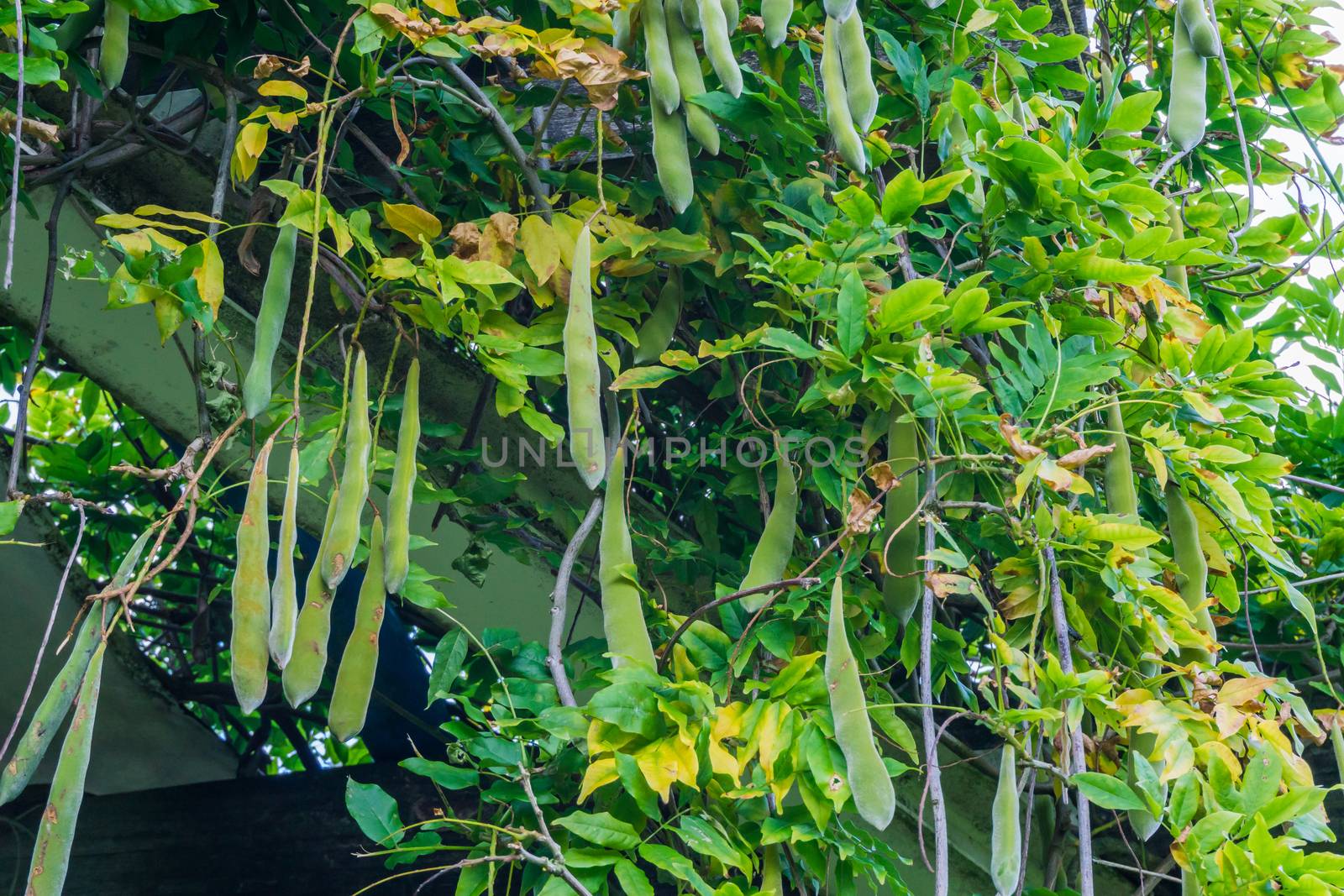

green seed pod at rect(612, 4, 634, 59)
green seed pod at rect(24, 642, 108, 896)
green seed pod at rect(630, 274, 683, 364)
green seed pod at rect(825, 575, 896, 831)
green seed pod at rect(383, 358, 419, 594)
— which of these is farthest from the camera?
green seed pod at rect(630, 274, 683, 364)

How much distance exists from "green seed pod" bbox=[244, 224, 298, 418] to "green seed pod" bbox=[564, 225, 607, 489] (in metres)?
0.29

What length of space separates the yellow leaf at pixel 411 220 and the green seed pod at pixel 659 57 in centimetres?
31

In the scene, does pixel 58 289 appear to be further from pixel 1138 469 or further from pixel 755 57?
pixel 1138 469

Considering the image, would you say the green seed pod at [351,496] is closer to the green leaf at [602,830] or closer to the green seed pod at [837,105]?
the green leaf at [602,830]

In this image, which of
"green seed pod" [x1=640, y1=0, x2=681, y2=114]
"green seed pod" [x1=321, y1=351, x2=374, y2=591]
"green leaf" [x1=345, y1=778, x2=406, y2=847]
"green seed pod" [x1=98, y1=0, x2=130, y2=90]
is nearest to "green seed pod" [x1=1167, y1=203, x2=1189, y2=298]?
"green seed pod" [x1=640, y1=0, x2=681, y2=114]

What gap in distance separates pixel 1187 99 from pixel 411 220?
37.2 inches

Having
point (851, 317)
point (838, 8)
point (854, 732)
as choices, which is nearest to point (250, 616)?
point (854, 732)

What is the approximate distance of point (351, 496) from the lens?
46.3 inches

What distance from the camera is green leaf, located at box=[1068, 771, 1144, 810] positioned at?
3.84 ft

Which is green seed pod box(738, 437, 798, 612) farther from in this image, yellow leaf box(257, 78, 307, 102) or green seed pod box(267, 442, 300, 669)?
yellow leaf box(257, 78, 307, 102)

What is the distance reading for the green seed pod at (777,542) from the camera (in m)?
1.39

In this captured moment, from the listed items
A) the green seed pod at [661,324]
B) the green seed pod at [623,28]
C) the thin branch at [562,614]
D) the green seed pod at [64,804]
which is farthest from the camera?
the green seed pod at [661,324]

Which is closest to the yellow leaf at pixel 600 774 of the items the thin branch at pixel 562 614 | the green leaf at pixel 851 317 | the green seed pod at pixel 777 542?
the thin branch at pixel 562 614

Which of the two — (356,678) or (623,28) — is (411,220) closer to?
(623,28)
